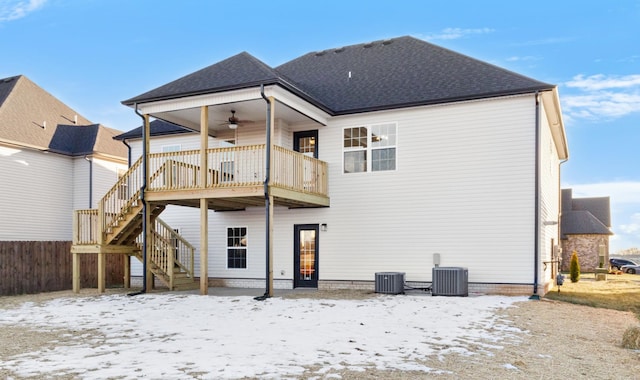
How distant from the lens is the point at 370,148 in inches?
625

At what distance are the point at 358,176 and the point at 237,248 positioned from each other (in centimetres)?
490

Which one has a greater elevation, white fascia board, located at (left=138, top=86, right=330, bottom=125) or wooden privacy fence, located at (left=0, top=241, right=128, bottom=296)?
white fascia board, located at (left=138, top=86, right=330, bottom=125)

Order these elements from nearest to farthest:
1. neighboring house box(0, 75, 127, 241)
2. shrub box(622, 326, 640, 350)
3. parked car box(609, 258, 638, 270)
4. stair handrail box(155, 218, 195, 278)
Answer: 1. shrub box(622, 326, 640, 350)
2. stair handrail box(155, 218, 195, 278)
3. neighboring house box(0, 75, 127, 241)
4. parked car box(609, 258, 638, 270)

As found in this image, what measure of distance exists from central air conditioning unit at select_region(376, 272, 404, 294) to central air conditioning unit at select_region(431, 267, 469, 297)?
0.94 m

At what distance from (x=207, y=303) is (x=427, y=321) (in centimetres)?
540

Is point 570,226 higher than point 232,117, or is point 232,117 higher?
point 232,117

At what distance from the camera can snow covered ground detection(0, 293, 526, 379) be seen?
253 inches

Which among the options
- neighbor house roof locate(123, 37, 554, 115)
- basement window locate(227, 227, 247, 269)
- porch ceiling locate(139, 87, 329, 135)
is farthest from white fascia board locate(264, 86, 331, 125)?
basement window locate(227, 227, 247, 269)

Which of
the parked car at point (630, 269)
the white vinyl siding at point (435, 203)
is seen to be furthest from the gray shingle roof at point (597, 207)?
the white vinyl siding at point (435, 203)

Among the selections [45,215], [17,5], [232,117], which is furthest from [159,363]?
[17,5]

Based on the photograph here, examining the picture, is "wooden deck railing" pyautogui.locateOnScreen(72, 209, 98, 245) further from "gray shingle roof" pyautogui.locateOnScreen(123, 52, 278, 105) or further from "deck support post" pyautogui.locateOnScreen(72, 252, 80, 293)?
"gray shingle roof" pyautogui.locateOnScreen(123, 52, 278, 105)

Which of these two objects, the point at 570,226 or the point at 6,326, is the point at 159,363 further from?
the point at 570,226

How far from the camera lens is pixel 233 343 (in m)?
7.75

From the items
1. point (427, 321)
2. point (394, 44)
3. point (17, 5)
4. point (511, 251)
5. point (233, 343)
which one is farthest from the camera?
point (17, 5)
